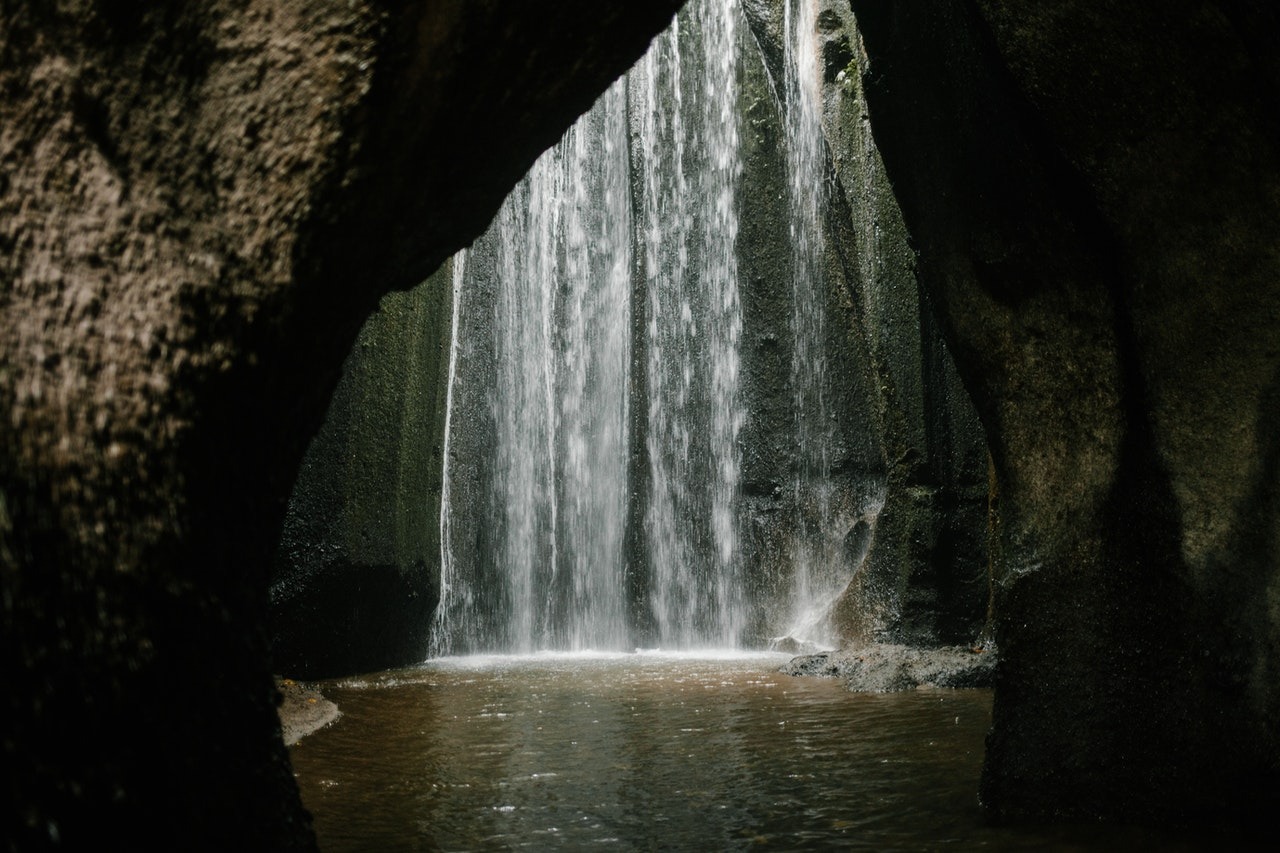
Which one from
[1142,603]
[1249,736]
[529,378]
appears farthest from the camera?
[529,378]

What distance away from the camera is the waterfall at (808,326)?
1073 cm

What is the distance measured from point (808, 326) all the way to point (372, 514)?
5610 mm

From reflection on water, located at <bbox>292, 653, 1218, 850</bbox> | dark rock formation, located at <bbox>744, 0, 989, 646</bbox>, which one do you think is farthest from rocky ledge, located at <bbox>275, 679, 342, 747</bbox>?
dark rock formation, located at <bbox>744, 0, 989, 646</bbox>

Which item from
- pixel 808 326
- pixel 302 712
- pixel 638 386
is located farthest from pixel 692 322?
pixel 302 712

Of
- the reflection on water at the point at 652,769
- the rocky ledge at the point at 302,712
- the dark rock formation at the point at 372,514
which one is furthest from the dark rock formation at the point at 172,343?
the dark rock formation at the point at 372,514

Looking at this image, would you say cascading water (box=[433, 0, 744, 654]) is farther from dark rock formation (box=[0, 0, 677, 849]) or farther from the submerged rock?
dark rock formation (box=[0, 0, 677, 849])

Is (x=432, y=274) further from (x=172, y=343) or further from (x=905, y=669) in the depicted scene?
(x=905, y=669)

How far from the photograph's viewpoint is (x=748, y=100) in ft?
39.9

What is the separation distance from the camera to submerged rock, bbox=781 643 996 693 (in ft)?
20.4

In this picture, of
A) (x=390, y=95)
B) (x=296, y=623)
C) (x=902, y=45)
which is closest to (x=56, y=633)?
(x=390, y=95)

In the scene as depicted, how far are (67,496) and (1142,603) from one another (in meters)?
2.71

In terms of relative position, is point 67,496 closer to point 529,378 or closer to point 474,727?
point 474,727

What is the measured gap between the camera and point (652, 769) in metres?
3.72

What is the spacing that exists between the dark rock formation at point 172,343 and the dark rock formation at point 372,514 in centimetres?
496
